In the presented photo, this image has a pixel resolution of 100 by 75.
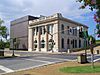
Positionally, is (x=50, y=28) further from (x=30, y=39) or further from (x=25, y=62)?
(x=25, y=62)

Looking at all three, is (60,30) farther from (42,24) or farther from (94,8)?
(94,8)

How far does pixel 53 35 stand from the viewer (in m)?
69.4

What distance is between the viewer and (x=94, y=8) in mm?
12703

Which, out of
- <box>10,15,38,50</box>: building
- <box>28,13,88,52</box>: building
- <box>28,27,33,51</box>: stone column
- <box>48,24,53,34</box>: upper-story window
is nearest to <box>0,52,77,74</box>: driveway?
<box>28,13,88,52</box>: building

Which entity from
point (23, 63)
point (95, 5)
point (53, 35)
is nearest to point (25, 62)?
point (23, 63)

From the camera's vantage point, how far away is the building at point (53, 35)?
2685 inches

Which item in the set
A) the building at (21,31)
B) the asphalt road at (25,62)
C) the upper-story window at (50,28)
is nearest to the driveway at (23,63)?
the asphalt road at (25,62)

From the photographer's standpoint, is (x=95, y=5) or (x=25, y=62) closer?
(x=95, y=5)

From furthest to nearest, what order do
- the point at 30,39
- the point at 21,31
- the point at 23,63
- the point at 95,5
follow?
1. the point at 21,31
2. the point at 30,39
3. the point at 23,63
4. the point at 95,5

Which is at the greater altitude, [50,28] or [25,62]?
[50,28]

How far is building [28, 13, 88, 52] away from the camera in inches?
2685

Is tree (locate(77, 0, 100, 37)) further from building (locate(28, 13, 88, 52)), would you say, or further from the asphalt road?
building (locate(28, 13, 88, 52))

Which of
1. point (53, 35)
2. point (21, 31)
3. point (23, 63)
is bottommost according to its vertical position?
point (23, 63)

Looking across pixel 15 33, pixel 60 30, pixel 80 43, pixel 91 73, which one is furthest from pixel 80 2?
pixel 15 33
